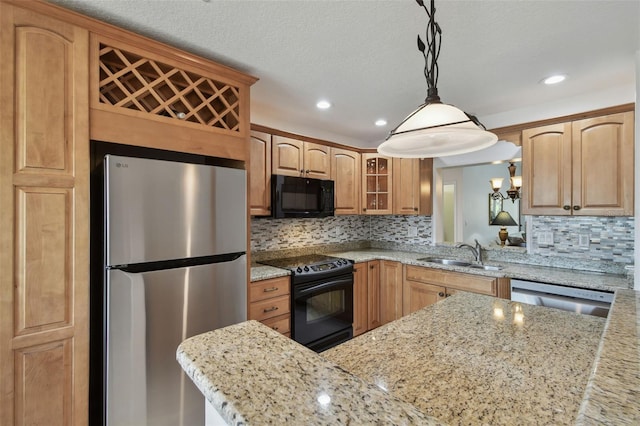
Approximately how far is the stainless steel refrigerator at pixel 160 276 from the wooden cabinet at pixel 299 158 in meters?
0.98

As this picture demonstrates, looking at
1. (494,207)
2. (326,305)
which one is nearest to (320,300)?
(326,305)

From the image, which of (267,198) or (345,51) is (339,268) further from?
(345,51)

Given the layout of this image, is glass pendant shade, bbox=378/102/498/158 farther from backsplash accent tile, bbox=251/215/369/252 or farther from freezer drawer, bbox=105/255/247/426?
backsplash accent tile, bbox=251/215/369/252

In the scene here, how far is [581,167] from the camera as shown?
2383 millimetres

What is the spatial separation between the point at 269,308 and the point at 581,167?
2778 mm

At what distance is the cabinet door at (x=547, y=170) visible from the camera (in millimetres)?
2461

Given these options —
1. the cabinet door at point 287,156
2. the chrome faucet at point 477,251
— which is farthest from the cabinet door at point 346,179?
the chrome faucet at point 477,251

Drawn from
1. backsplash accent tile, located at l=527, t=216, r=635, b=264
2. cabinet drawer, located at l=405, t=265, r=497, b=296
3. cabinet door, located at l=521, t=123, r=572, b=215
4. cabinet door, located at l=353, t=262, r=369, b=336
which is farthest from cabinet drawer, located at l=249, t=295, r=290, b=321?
backsplash accent tile, located at l=527, t=216, r=635, b=264

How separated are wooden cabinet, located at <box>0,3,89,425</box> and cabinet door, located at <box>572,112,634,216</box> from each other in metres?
3.39

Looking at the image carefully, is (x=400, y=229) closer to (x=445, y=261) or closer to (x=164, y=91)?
(x=445, y=261)

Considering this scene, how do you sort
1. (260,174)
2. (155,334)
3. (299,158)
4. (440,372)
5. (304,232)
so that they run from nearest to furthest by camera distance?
1. (440,372)
2. (155,334)
3. (260,174)
4. (299,158)
5. (304,232)

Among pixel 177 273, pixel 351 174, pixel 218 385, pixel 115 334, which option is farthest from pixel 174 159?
pixel 351 174

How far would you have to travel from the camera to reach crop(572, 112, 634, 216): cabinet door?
2201 mm

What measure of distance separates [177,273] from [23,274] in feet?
2.07
